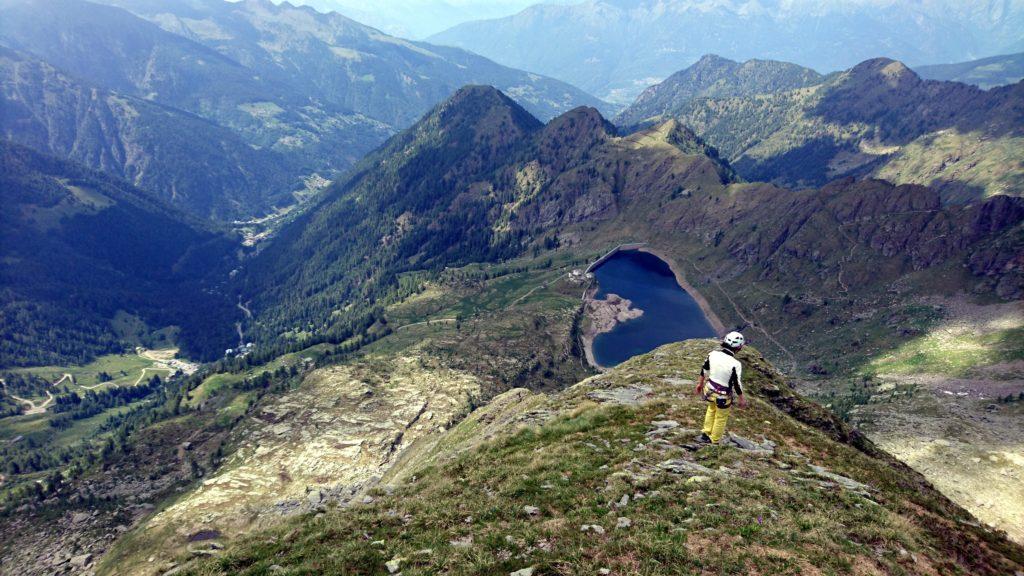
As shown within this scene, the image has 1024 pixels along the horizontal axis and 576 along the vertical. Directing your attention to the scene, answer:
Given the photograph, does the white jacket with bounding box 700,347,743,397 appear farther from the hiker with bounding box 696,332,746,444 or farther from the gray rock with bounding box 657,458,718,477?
the gray rock with bounding box 657,458,718,477

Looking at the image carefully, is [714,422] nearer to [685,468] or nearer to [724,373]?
[685,468]

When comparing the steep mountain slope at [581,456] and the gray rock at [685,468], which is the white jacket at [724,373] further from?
the gray rock at [685,468]

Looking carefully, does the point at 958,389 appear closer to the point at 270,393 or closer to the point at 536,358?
the point at 536,358

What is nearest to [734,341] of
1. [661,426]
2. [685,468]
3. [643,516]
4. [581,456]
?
[685,468]

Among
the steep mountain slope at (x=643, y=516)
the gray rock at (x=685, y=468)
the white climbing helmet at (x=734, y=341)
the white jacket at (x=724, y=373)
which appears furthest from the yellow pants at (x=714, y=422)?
the white climbing helmet at (x=734, y=341)

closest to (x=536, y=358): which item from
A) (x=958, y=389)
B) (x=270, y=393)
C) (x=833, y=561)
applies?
(x=270, y=393)

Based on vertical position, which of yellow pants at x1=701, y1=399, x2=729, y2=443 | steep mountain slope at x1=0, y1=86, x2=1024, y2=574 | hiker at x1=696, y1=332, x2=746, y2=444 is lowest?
steep mountain slope at x1=0, y1=86, x2=1024, y2=574

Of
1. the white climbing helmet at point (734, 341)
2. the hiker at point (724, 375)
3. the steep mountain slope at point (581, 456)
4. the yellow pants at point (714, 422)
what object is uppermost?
the white climbing helmet at point (734, 341)

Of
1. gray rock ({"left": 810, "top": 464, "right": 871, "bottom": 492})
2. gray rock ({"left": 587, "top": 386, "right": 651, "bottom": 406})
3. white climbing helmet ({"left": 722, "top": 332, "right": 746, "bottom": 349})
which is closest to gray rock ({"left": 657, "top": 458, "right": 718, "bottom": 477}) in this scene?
gray rock ({"left": 810, "top": 464, "right": 871, "bottom": 492})
